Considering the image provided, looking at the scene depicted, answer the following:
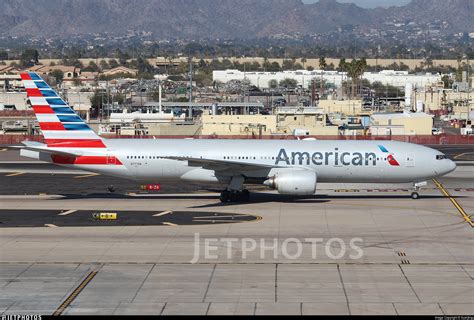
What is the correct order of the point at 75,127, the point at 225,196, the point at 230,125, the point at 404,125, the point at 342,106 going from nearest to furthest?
1. the point at 225,196
2. the point at 75,127
3. the point at 230,125
4. the point at 404,125
5. the point at 342,106

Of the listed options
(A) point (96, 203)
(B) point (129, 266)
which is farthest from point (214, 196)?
(B) point (129, 266)

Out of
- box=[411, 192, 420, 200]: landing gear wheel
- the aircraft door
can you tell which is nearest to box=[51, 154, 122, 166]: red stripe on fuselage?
the aircraft door

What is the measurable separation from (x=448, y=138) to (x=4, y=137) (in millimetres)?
52479

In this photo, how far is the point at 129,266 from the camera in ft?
131

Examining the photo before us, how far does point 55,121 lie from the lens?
197ft

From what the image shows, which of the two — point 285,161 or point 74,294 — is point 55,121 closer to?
point 285,161

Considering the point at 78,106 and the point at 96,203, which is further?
the point at 78,106

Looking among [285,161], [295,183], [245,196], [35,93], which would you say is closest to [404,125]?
[285,161]

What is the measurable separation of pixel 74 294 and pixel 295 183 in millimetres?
24378

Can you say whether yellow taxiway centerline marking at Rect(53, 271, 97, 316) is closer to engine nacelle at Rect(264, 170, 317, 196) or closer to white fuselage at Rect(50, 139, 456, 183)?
engine nacelle at Rect(264, 170, 317, 196)

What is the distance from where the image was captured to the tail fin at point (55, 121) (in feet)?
196

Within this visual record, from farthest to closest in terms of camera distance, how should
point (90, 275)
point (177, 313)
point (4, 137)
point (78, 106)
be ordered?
point (78, 106) → point (4, 137) → point (90, 275) → point (177, 313)

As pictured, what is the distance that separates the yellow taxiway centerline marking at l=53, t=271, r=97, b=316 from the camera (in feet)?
107

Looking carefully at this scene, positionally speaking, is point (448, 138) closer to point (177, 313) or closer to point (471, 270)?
point (471, 270)
